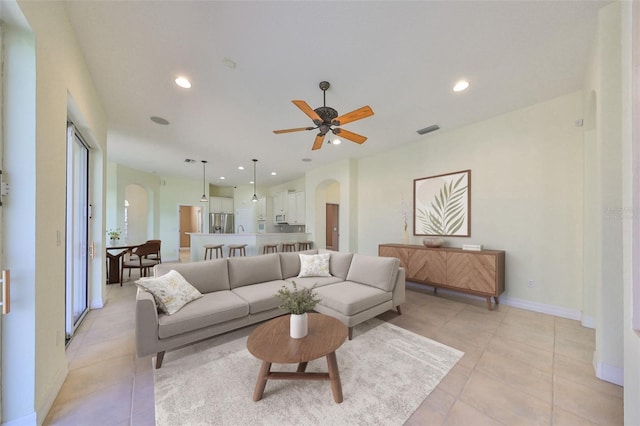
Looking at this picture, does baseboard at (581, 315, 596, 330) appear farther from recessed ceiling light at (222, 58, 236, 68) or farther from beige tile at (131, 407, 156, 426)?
recessed ceiling light at (222, 58, 236, 68)

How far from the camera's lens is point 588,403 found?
66.9 inches

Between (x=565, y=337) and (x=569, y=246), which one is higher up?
(x=569, y=246)

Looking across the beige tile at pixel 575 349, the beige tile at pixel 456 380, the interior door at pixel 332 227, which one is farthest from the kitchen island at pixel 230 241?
the beige tile at pixel 575 349

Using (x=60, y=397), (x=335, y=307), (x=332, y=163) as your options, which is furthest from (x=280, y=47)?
(x=332, y=163)

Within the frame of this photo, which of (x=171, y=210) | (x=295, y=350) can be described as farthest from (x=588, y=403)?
(x=171, y=210)

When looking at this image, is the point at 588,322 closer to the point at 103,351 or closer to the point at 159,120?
the point at 103,351

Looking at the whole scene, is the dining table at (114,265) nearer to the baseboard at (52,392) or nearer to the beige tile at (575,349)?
the baseboard at (52,392)

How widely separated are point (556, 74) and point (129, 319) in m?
6.16

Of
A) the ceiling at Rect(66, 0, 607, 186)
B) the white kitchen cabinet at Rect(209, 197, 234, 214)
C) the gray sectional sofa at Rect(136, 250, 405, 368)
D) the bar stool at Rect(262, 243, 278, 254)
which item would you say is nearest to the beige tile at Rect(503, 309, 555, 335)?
the gray sectional sofa at Rect(136, 250, 405, 368)

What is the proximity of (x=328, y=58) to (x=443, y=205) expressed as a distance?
131 inches

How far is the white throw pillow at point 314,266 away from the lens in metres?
3.66

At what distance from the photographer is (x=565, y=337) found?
8.71 ft

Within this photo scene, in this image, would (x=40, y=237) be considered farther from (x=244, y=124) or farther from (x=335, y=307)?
(x=244, y=124)

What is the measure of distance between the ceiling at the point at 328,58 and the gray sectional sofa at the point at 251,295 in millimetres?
2240
